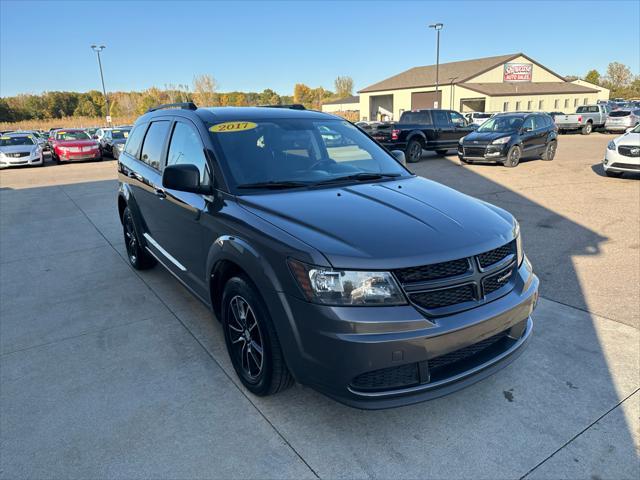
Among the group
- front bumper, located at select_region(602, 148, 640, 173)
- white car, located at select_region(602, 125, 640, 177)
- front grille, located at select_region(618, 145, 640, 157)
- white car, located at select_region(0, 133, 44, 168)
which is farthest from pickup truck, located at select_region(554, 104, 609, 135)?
white car, located at select_region(0, 133, 44, 168)

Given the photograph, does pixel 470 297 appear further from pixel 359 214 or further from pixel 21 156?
pixel 21 156

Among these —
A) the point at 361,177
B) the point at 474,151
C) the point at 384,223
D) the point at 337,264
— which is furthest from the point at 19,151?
the point at 337,264

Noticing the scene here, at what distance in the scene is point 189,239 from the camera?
3604 mm

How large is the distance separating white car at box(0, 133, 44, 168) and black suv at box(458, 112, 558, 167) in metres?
17.6

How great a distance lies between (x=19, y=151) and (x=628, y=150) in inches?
857

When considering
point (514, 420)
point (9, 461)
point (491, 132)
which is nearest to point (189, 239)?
point (9, 461)

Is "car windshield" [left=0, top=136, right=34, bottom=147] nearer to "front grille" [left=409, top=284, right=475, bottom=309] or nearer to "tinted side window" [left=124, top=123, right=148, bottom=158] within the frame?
"tinted side window" [left=124, top=123, right=148, bottom=158]

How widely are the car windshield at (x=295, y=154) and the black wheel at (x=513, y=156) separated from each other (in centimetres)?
1137

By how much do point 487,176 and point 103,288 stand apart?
34.8 feet

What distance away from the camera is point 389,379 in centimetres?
232

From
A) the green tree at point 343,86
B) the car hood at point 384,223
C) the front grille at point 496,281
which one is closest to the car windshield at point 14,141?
the car hood at point 384,223

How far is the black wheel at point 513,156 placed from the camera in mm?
14086

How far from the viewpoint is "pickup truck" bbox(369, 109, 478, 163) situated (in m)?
16.6

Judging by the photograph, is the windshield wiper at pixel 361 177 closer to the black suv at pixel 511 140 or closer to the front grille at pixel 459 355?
the front grille at pixel 459 355
